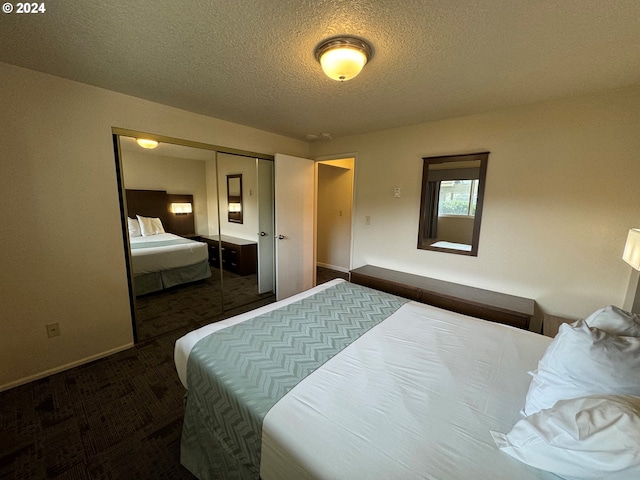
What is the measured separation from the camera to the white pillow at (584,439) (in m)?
0.63

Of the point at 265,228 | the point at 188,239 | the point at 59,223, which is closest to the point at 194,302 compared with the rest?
the point at 188,239

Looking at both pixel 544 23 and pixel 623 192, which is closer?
pixel 544 23

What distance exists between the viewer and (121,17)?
1238 millimetres

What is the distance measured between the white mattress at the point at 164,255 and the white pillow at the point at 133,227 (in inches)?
1.6

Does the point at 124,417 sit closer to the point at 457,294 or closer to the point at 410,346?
the point at 410,346

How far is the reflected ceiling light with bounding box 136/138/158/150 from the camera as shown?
7.56 feet

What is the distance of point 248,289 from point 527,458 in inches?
127

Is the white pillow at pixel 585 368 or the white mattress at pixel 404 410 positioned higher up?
the white pillow at pixel 585 368

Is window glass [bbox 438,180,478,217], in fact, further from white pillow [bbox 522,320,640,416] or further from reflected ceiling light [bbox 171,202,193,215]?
reflected ceiling light [bbox 171,202,193,215]

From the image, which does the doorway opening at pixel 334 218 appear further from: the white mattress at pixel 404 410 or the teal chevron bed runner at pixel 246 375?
the white mattress at pixel 404 410

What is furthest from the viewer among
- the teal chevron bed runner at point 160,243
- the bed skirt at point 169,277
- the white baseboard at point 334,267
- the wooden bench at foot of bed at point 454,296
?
the white baseboard at point 334,267

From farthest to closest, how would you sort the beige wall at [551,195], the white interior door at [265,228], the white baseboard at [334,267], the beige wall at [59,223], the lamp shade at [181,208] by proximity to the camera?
the white baseboard at [334,267], the white interior door at [265,228], the lamp shade at [181,208], the beige wall at [551,195], the beige wall at [59,223]

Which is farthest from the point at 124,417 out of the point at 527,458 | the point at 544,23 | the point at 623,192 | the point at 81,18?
the point at 623,192

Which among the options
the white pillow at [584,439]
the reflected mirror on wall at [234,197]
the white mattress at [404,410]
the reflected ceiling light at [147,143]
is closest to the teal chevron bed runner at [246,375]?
the white mattress at [404,410]
